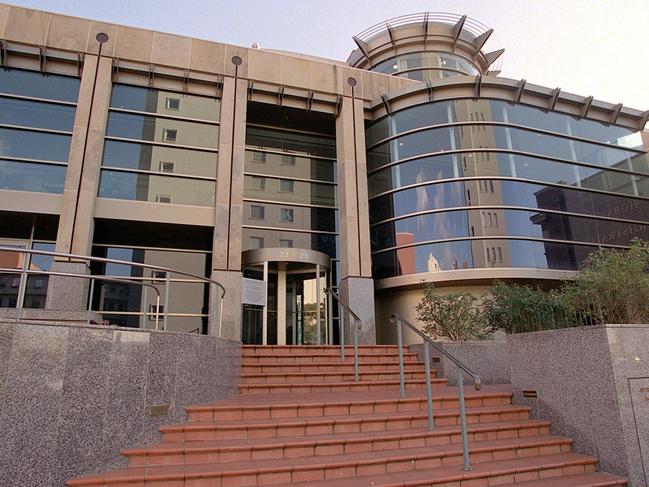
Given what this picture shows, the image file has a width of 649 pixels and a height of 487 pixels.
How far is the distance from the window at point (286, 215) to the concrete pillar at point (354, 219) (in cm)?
200

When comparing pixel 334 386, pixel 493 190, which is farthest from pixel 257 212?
pixel 334 386

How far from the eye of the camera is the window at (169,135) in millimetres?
15945

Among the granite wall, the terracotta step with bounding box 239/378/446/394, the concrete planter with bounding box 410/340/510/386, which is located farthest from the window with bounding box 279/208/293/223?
the granite wall

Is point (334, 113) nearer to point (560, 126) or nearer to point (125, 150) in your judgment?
point (125, 150)

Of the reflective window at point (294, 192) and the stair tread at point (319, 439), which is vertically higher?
the reflective window at point (294, 192)

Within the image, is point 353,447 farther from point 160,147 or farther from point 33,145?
point 33,145

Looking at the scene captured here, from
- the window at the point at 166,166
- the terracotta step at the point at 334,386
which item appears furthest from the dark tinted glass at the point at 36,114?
the terracotta step at the point at 334,386

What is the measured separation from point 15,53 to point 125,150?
15.5 ft

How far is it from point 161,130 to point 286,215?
18.2ft

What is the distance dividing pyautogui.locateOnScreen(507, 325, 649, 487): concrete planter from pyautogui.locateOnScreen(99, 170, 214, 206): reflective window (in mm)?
12126

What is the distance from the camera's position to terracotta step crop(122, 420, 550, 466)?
5.27 meters

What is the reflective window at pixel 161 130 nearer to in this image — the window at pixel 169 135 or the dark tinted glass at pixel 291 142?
the window at pixel 169 135

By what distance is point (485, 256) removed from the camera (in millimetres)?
14961

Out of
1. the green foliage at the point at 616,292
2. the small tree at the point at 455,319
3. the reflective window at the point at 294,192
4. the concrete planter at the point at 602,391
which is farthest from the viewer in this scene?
the reflective window at the point at 294,192
